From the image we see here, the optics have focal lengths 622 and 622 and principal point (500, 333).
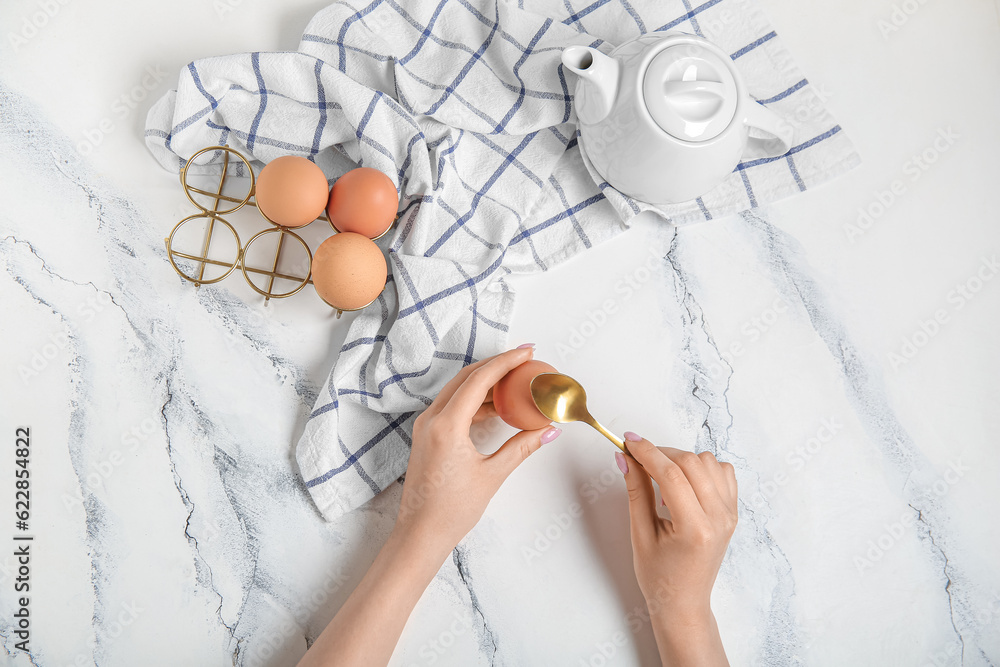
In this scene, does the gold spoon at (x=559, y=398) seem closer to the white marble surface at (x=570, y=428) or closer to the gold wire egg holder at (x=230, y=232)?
the white marble surface at (x=570, y=428)

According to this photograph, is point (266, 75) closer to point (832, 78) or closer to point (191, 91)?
point (191, 91)

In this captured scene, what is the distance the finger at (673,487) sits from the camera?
0.68 m

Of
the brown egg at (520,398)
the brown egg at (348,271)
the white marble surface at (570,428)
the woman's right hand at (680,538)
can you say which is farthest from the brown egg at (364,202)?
the woman's right hand at (680,538)

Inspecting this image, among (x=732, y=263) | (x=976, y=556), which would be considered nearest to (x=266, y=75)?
(x=732, y=263)

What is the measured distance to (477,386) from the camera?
0.67m

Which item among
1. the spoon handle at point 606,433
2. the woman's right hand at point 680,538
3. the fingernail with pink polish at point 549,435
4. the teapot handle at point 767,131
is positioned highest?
the teapot handle at point 767,131

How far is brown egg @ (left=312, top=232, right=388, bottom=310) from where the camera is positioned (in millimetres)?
666

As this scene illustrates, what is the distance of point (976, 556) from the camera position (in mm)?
787

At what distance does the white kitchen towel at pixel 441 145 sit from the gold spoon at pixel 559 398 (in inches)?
4.5

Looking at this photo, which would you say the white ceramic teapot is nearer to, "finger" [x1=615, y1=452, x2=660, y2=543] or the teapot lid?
the teapot lid

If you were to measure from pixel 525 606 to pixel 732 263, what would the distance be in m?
0.51

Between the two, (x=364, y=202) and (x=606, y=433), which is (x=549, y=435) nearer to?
(x=606, y=433)

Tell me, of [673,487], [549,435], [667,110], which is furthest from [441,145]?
[673,487]

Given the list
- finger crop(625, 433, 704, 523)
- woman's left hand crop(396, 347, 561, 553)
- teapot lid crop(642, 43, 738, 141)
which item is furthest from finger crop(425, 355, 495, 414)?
teapot lid crop(642, 43, 738, 141)
